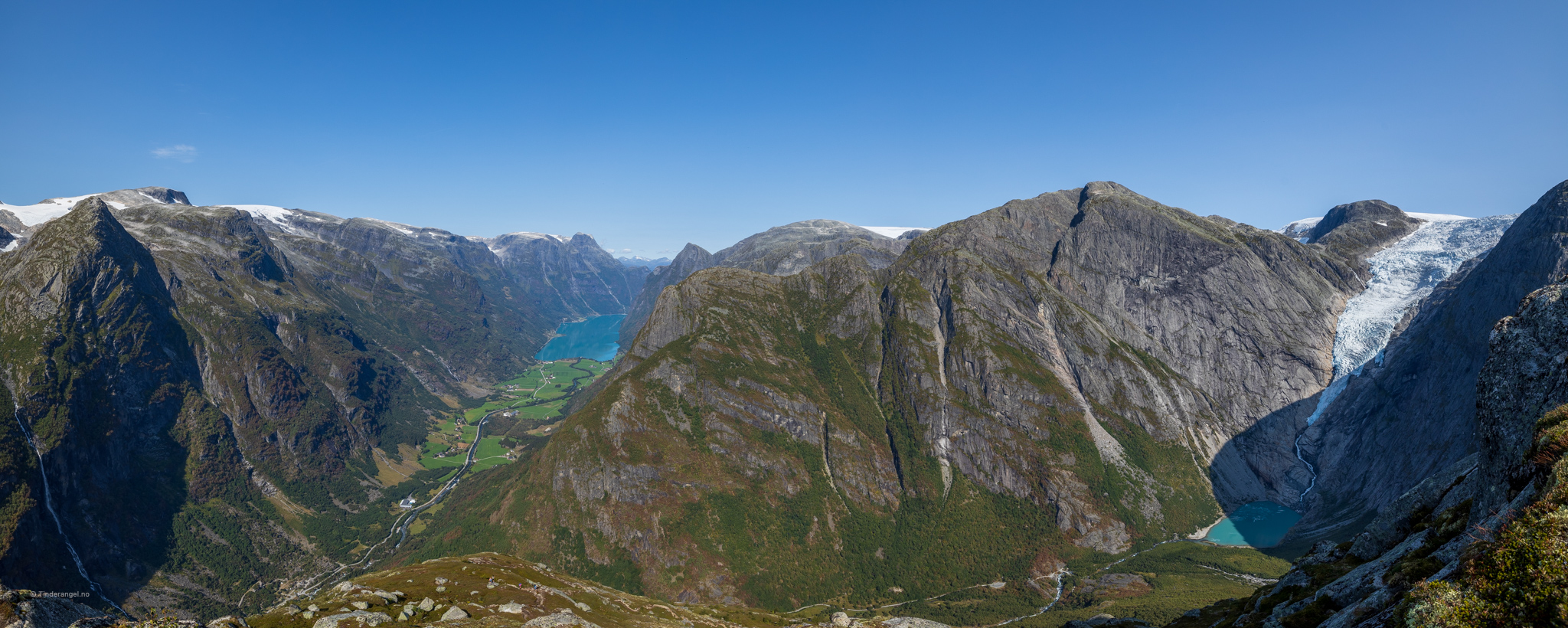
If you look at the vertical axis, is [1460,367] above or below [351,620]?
above

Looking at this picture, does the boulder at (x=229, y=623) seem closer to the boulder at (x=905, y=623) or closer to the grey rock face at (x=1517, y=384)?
the boulder at (x=905, y=623)

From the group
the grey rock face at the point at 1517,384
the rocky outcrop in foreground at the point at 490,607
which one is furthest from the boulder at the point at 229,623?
the grey rock face at the point at 1517,384

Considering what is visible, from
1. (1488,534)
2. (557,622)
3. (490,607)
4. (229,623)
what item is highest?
(1488,534)

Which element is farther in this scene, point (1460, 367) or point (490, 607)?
point (1460, 367)

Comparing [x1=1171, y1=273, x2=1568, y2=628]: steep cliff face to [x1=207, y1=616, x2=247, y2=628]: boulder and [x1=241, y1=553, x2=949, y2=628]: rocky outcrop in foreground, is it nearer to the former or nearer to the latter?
[x1=241, y1=553, x2=949, y2=628]: rocky outcrop in foreground

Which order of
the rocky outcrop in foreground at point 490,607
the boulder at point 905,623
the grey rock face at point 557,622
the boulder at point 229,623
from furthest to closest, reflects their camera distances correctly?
the boulder at point 905,623, the grey rock face at point 557,622, the rocky outcrop in foreground at point 490,607, the boulder at point 229,623

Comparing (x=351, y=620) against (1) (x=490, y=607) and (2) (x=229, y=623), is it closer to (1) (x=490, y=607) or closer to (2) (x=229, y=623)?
(2) (x=229, y=623)

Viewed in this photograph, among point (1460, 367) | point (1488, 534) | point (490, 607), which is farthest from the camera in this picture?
point (1460, 367)

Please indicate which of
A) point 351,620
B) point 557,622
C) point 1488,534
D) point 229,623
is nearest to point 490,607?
point 557,622

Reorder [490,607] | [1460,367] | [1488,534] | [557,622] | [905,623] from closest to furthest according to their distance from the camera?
[1488,534] → [557,622] → [490,607] → [905,623] → [1460,367]

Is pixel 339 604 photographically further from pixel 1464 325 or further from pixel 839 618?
pixel 1464 325

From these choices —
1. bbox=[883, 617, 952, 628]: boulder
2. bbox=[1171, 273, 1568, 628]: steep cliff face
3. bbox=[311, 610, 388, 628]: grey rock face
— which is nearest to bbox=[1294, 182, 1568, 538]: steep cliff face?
bbox=[883, 617, 952, 628]: boulder
